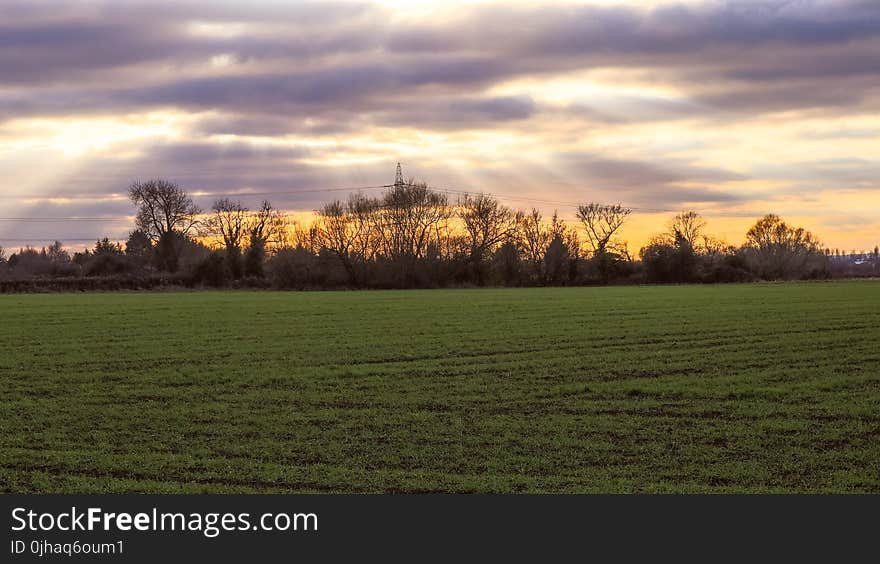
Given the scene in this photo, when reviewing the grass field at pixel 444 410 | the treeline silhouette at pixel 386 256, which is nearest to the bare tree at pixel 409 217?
the treeline silhouette at pixel 386 256

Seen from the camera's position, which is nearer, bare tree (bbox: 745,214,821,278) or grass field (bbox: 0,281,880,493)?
grass field (bbox: 0,281,880,493)

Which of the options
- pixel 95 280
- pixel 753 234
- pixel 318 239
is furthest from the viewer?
pixel 753 234

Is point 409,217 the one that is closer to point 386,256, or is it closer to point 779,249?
point 386,256

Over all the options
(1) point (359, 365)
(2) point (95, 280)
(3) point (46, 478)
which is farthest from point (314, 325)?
(2) point (95, 280)

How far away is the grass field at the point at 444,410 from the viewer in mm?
10758

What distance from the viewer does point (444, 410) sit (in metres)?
15.3

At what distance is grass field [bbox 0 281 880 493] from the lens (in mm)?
10758

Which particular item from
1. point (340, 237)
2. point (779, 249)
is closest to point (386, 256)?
point (340, 237)

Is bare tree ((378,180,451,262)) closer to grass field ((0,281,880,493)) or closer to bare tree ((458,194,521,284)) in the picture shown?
bare tree ((458,194,521,284))

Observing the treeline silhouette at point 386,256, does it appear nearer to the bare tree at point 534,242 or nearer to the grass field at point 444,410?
the bare tree at point 534,242

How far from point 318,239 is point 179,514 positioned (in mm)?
93921

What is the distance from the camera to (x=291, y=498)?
9648mm

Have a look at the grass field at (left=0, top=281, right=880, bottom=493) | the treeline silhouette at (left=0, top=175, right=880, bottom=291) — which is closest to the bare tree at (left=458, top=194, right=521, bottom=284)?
the treeline silhouette at (left=0, top=175, right=880, bottom=291)

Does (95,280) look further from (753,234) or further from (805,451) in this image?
(753,234)
